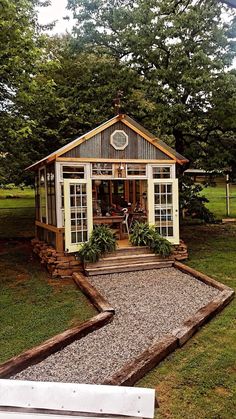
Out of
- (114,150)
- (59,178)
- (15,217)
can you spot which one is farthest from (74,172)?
(15,217)

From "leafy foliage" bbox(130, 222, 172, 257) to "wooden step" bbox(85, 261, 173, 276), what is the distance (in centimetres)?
26

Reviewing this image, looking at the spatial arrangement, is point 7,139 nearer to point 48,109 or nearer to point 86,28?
point 48,109

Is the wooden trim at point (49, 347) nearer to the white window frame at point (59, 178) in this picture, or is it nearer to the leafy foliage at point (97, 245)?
the leafy foliage at point (97, 245)

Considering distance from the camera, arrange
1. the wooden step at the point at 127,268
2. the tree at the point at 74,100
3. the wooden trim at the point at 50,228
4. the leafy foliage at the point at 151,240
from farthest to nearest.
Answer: the tree at the point at 74,100 → the leafy foliage at the point at 151,240 → the wooden trim at the point at 50,228 → the wooden step at the point at 127,268

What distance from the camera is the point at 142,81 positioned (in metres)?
10.9

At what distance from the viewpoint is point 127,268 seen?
8.27 metres

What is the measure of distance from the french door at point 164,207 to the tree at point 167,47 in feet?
7.05

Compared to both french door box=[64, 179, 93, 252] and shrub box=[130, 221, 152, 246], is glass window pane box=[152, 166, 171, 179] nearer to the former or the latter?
shrub box=[130, 221, 152, 246]

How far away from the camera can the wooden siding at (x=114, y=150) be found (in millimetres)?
8523

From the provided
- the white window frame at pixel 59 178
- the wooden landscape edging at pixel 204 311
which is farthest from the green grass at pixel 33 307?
the wooden landscape edging at pixel 204 311

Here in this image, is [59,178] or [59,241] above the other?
[59,178]

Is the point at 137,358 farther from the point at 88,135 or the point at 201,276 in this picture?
the point at 88,135

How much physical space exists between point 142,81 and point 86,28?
2.40 meters

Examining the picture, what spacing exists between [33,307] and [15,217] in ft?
43.5
